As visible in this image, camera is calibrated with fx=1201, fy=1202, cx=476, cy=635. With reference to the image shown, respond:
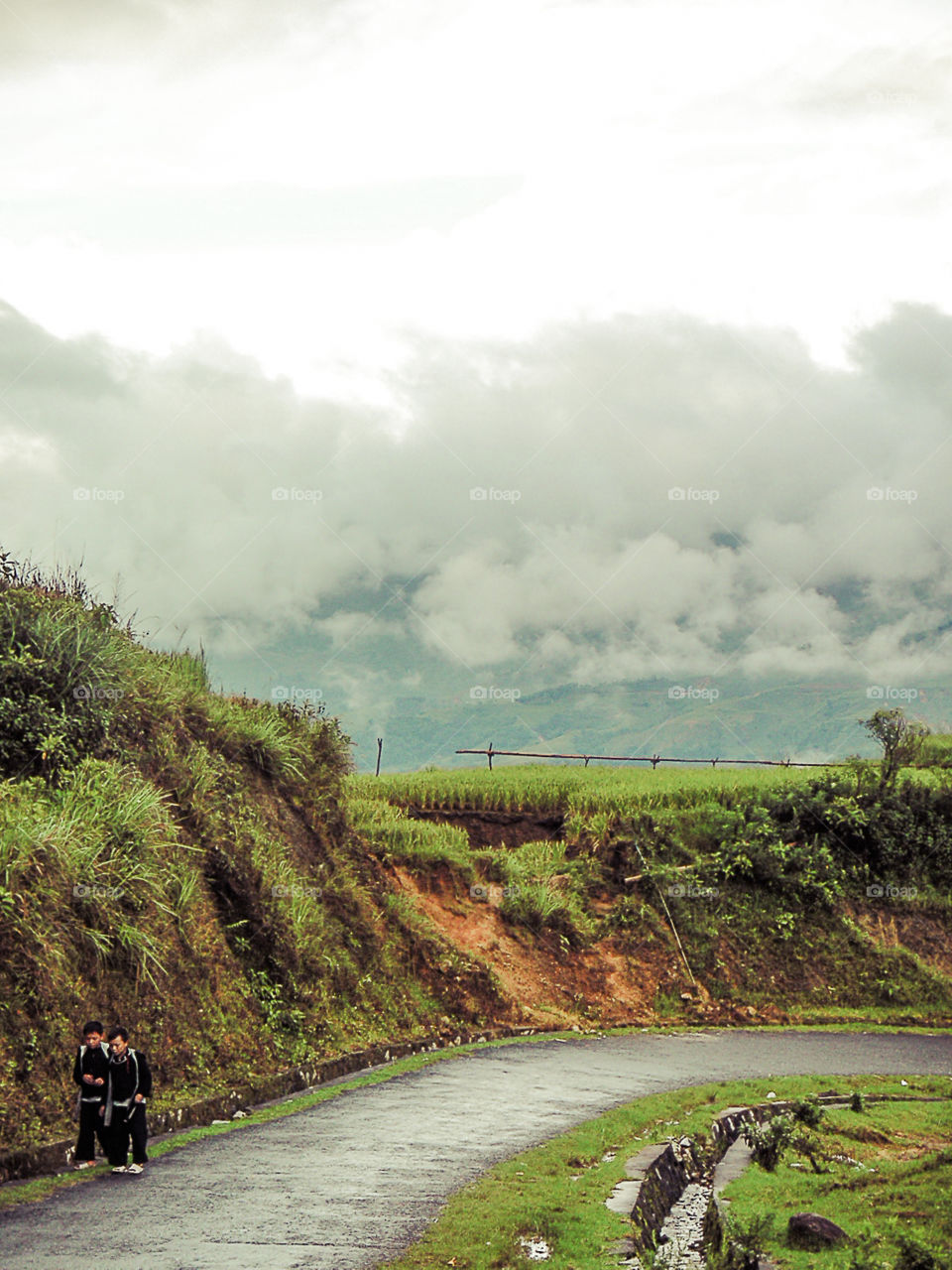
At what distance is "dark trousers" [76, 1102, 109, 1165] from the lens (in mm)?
10289

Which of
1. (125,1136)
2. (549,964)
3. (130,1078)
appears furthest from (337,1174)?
(549,964)

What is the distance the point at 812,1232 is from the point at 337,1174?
13.1 feet

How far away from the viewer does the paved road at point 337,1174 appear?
817 cm

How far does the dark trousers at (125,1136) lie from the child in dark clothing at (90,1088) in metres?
0.11

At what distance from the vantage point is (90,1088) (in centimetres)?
1031

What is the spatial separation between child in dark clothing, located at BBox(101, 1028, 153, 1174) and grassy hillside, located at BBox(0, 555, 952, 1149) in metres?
0.66

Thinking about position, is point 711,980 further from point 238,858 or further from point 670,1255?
point 670,1255

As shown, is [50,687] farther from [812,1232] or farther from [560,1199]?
[812,1232]

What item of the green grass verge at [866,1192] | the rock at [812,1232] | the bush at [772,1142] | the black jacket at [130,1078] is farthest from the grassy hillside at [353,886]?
the rock at [812,1232]

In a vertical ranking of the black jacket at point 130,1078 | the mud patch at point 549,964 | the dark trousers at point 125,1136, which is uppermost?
the black jacket at point 130,1078

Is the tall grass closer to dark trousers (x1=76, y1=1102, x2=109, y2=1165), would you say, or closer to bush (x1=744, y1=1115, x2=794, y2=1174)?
bush (x1=744, y1=1115, x2=794, y2=1174)

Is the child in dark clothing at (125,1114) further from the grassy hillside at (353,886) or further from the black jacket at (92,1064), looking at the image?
the grassy hillside at (353,886)

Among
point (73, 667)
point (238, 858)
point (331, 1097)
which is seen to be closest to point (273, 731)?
point (238, 858)

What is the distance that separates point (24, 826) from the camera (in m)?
12.5
